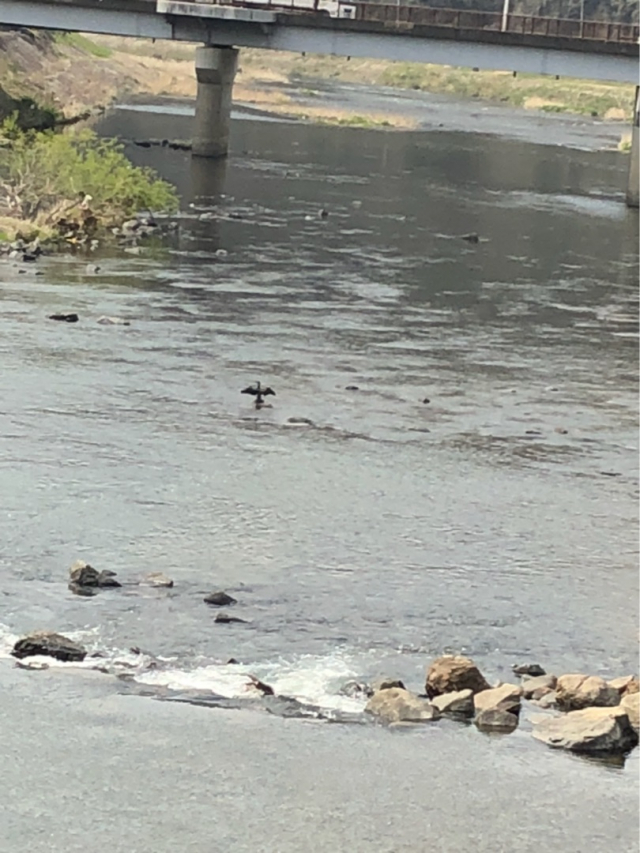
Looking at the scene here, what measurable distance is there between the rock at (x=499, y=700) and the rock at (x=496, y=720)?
0.07ft

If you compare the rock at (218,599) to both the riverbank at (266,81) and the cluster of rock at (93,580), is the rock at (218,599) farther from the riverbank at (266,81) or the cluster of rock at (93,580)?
the riverbank at (266,81)

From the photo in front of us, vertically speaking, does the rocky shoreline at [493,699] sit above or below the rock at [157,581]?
above

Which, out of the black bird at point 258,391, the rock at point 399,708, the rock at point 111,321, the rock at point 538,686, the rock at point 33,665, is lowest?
the rock at point 111,321

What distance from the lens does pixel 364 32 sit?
60.2 meters

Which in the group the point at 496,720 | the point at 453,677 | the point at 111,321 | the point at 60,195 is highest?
the point at 60,195

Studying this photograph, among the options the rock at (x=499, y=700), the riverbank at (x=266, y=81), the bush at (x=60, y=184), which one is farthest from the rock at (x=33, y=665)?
the riverbank at (x=266, y=81)

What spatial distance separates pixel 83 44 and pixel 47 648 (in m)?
110

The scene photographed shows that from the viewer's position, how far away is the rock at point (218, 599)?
14.3m

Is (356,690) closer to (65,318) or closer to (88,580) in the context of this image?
(88,580)

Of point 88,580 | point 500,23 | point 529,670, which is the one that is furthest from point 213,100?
point 529,670

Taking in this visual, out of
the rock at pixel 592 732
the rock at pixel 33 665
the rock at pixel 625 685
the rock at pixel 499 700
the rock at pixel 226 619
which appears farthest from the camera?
the rock at pixel 226 619

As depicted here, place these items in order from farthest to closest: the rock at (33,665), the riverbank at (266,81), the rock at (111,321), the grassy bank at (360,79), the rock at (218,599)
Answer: the grassy bank at (360,79)
the riverbank at (266,81)
the rock at (111,321)
the rock at (218,599)
the rock at (33,665)

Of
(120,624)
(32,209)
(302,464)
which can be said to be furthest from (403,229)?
(120,624)

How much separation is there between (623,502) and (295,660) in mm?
7057
